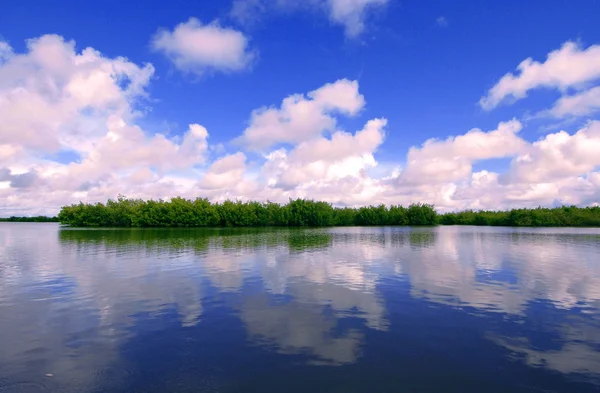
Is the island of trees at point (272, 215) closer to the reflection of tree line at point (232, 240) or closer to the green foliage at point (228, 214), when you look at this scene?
the green foliage at point (228, 214)

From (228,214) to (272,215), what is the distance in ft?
63.5

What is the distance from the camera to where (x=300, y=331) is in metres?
12.6

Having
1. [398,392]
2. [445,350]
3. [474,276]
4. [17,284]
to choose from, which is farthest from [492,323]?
[17,284]

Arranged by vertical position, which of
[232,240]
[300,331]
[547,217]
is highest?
[547,217]

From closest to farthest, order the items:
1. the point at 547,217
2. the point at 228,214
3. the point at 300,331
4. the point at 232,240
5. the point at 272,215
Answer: the point at 300,331 < the point at 232,240 < the point at 547,217 < the point at 228,214 < the point at 272,215

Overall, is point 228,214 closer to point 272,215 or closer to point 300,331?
point 272,215

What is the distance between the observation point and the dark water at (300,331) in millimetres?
9125

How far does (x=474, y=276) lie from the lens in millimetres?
23656

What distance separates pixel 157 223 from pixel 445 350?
448 ft

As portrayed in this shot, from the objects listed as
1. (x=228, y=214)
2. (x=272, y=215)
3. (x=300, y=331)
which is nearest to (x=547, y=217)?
(x=272, y=215)

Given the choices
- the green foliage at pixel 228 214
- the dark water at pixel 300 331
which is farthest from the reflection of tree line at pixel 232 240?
the green foliage at pixel 228 214

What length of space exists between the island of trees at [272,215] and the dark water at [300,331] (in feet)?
371

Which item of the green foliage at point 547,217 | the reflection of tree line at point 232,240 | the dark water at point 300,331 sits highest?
the green foliage at point 547,217

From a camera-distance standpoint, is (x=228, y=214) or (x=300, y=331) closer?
(x=300, y=331)
